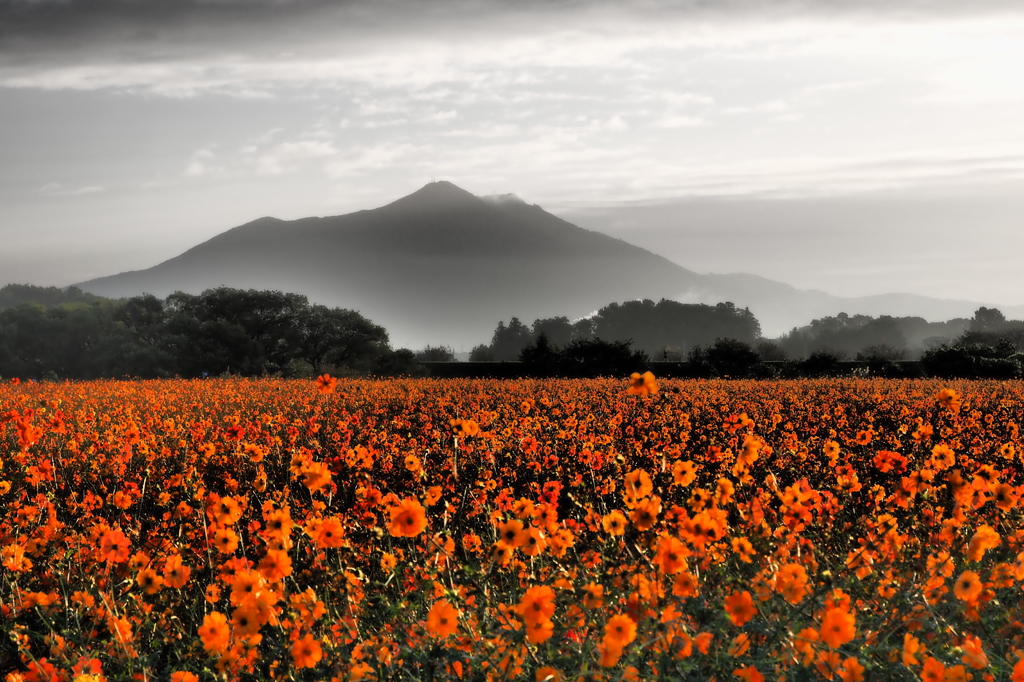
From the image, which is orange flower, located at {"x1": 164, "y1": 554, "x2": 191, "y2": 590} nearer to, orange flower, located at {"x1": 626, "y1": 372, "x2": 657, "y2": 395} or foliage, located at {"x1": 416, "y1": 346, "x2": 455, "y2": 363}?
orange flower, located at {"x1": 626, "y1": 372, "x2": 657, "y2": 395}

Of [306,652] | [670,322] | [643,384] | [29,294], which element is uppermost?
[29,294]

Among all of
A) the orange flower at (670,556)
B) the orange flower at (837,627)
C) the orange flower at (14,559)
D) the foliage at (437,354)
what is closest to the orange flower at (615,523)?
the orange flower at (670,556)

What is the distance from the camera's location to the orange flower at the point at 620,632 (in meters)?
1.99

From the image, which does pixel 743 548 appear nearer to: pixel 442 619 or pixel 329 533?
pixel 442 619

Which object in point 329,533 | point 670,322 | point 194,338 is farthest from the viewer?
point 670,322

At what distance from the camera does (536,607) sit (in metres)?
2.06

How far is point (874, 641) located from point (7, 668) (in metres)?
3.33

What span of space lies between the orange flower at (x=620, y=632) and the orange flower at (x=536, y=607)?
17cm

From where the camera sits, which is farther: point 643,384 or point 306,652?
point 643,384

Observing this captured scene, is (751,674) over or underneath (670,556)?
underneath

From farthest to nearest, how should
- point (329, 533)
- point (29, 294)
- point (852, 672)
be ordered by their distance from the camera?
point (29, 294) → point (329, 533) → point (852, 672)

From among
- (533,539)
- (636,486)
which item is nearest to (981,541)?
(636,486)

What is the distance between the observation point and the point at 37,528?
13.2 ft

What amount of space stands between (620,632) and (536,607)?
233mm
